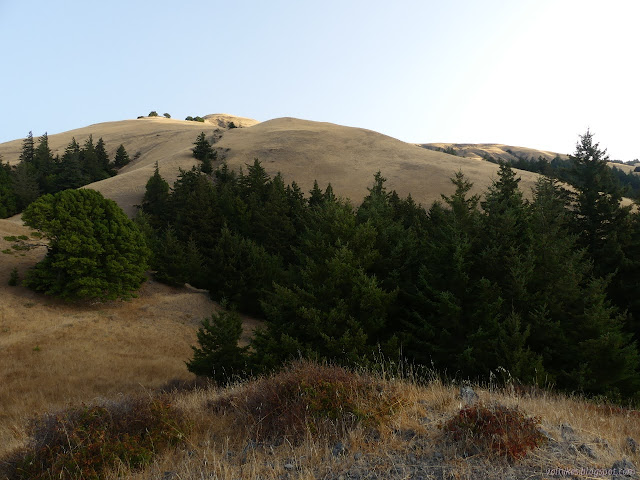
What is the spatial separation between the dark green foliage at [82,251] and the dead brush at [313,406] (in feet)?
107

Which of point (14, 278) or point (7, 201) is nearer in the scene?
point (14, 278)

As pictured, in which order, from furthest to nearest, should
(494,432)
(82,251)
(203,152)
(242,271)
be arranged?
(203,152) < (242,271) < (82,251) < (494,432)

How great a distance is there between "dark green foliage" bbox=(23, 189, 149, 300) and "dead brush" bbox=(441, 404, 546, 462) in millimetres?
35855

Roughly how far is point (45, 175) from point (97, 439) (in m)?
98.7

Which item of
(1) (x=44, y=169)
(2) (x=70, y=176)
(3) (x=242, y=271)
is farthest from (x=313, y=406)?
(1) (x=44, y=169)

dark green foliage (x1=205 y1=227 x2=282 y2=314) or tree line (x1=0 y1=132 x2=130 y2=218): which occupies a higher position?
tree line (x1=0 y1=132 x2=130 y2=218)

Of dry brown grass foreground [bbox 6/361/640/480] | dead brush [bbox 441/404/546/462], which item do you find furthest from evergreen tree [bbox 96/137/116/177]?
dead brush [bbox 441/404/546/462]

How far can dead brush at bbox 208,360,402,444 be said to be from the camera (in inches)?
228

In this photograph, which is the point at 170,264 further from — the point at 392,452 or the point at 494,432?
the point at 494,432

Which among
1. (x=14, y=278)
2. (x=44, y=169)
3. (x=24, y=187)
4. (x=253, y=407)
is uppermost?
(x=44, y=169)

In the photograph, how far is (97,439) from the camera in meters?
5.60

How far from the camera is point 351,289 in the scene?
17.4m

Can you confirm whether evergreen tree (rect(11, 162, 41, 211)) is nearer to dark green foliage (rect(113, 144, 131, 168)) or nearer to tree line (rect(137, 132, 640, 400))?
dark green foliage (rect(113, 144, 131, 168))

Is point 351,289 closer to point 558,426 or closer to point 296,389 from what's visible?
point 296,389
